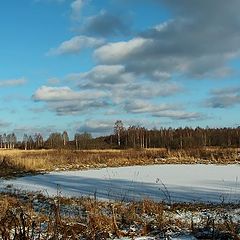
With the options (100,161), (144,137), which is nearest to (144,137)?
(144,137)

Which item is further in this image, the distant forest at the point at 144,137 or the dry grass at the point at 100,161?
the distant forest at the point at 144,137

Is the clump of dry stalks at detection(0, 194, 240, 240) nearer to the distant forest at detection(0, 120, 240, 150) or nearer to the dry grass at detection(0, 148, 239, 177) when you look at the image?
the dry grass at detection(0, 148, 239, 177)

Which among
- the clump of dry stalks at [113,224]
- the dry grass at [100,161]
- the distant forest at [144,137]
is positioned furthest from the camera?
the distant forest at [144,137]

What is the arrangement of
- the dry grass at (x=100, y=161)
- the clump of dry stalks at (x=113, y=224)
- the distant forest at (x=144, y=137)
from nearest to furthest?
the clump of dry stalks at (x=113, y=224)
the dry grass at (x=100, y=161)
the distant forest at (x=144, y=137)

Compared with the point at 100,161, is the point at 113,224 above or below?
below

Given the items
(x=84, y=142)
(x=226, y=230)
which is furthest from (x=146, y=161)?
(x=84, y=142)

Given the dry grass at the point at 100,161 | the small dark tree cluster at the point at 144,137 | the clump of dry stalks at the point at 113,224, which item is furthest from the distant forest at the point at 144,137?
the clump of dry stalks at the point at 113,224

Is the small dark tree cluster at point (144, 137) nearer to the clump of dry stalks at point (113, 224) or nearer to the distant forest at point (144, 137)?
the distant forest at point (144, 137)

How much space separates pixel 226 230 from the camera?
4.82 metres

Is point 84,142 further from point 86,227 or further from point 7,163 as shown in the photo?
point 86,227

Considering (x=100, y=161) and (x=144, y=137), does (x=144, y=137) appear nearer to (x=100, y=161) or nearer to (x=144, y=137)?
(x=144, y=137)

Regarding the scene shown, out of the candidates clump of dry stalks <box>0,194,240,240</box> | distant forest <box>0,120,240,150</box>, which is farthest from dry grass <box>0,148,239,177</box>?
distant forest <box>0,120,240,150</box>

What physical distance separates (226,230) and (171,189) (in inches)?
258

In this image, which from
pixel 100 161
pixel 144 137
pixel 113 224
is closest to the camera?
pixel 113 224
